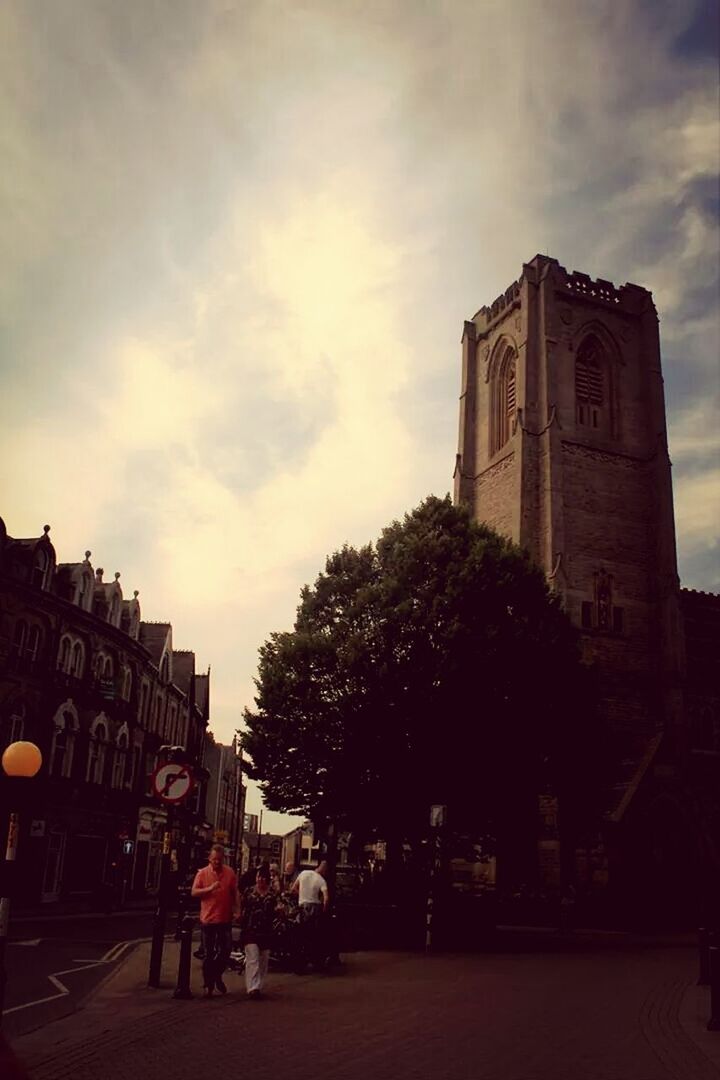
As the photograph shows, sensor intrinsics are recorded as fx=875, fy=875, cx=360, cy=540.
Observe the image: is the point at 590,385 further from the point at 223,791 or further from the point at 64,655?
the point at 223,791

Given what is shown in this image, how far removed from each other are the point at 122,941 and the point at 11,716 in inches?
570

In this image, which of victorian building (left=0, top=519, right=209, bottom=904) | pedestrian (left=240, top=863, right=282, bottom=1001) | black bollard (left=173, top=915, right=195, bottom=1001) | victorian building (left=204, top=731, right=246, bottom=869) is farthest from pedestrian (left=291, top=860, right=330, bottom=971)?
victorian building (left=204, top=731, right=246, bottom=869)

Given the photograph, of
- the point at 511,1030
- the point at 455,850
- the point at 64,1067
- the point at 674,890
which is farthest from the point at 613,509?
the point at 64,1067

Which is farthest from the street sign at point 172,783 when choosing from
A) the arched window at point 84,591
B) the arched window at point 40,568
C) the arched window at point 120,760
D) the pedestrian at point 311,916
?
the arched window at point 120,760

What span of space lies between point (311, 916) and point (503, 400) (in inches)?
1350

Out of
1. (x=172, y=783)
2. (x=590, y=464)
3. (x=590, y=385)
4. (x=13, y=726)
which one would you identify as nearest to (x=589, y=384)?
(x=590, y=385)

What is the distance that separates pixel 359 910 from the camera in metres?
19.5

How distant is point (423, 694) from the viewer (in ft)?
76.7

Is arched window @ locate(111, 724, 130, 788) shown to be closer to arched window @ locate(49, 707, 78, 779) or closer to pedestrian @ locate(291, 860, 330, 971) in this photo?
arched window @ locate(49, 707, 78, 779)

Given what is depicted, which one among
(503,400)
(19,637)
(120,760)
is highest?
(503,400)

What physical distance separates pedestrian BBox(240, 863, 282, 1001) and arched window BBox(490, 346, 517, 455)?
31.5 meters

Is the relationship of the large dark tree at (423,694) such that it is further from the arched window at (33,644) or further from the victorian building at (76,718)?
the arched window at (33,644)

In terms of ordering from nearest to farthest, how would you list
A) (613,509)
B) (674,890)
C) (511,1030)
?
1. (511,1030)
2. (674,890)
3. (613,509)

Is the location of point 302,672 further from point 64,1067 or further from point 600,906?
point 64,1067
